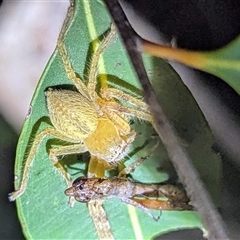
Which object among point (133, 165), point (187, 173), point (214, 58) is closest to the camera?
point (187, 173)

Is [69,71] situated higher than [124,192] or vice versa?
[69,71]

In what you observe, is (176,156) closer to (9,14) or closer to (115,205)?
(115,205)

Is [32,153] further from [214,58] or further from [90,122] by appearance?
[214,58]

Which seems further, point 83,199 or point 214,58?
point 83,199

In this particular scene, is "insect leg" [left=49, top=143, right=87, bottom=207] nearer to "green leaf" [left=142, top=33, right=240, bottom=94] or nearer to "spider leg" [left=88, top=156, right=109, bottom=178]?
"spider leg" [left=88, top=156, right=109, bottom=178]

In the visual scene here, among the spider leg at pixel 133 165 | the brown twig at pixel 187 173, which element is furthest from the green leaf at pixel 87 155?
the brown twig at pixel 187 173

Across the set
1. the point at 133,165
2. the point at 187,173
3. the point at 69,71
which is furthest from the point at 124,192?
the point at 187,173

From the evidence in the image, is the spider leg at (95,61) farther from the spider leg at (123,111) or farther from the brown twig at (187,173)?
the brown twig at (187,173)

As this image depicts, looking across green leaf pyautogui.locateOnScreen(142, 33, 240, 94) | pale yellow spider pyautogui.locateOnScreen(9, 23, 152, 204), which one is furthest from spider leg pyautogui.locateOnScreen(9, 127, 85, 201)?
green leaf pyautogui.locateOnScreen(142, 33, 240, 94)
